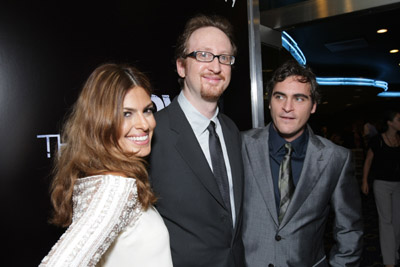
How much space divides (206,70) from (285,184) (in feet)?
2.65

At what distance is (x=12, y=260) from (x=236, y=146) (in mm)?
1290

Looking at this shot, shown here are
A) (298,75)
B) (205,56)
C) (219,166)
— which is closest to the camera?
(219,166)

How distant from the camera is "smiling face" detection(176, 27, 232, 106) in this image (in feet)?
5.83

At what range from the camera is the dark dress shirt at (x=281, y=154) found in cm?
190

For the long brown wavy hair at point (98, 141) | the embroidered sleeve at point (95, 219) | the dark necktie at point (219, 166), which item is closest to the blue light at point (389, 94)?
the dark necktie at point (219, 166)

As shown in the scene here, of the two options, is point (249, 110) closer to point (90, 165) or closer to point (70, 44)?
point (70, 44)

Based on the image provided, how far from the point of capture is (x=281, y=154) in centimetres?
195

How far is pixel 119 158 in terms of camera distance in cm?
124

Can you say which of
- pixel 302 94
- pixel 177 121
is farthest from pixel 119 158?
pixel 302 94

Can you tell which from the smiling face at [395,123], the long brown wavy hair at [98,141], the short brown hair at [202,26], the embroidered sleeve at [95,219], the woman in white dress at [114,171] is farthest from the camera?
the smiling face at [395,123]

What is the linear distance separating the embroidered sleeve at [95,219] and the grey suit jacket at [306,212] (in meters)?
0.88

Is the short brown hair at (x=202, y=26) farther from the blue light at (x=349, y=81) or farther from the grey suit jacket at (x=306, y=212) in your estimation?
the blue light at (x=349, y=81)

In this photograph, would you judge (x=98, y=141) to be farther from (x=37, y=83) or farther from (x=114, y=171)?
(x=37, y=83)

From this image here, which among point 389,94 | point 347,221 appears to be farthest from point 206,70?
point 389,94
